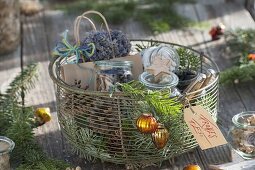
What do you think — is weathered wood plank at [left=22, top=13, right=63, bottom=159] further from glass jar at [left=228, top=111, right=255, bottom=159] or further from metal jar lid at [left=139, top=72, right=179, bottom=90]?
glass jar at [left=228, top=111, right=255, bottom=159]

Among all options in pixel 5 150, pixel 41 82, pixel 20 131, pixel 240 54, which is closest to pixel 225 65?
pixel 240 54

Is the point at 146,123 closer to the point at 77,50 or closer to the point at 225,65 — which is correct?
the point at 77,50

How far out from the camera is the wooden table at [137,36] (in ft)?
6.66

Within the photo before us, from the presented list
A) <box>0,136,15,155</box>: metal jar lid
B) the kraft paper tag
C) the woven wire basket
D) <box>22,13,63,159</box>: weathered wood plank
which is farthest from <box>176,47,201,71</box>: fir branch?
<box>0,136,15,155</box>: metal jar lid

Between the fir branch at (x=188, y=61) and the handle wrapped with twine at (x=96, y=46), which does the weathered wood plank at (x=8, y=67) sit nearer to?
the handle wrapped with twine at (x=96, y=46)

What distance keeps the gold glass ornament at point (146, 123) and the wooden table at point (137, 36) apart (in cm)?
25

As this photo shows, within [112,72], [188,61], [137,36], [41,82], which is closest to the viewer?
[112,72]

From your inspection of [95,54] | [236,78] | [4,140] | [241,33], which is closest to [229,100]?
[236,78]

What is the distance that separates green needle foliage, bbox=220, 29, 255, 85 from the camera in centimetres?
238

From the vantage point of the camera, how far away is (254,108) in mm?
2299

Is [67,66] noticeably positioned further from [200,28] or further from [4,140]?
[200,28]

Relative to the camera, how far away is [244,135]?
1.90 m

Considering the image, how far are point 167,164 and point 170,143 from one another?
143 mm

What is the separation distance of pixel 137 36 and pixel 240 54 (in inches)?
19.3
